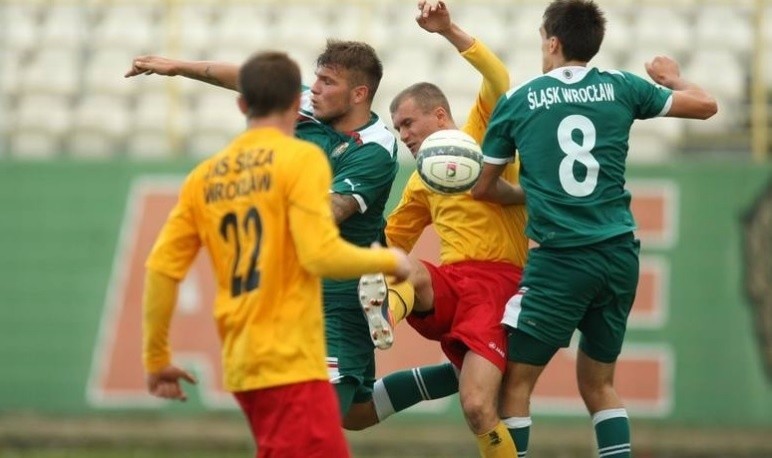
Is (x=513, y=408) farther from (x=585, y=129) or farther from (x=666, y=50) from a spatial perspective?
(x=666, y=50)

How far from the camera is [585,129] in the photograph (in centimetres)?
801

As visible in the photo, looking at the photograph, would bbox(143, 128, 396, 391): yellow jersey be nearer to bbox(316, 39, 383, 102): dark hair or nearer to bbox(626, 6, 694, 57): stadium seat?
bbox(316, 39, 383, 102): dark hair

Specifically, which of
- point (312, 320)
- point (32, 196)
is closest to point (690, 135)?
point (32, 196)

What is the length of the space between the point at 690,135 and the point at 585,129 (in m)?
8.73

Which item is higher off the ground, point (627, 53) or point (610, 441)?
point (627, 53)

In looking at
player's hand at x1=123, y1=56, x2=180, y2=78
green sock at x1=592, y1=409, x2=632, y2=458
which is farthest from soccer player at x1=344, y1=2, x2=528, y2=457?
player's hand at x1=123, y1=56, x2=180, y2=78

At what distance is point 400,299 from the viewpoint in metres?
8.46

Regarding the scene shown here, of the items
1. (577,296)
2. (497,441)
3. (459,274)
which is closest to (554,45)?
(577,296)

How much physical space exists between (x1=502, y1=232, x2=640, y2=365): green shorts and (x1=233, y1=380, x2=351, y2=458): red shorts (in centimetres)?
200

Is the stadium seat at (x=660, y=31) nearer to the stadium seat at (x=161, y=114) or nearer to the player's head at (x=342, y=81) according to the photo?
the stadium seat at (x=161, y=114)

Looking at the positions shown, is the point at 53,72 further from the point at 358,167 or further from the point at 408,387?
the point at 358,167

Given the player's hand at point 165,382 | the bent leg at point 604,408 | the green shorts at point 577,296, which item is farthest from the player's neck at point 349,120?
the player's hand at point 165,382

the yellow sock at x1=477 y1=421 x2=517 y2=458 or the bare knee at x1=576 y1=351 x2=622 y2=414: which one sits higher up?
the bare knee at x1=576 y1=351 x2=622 y2=414

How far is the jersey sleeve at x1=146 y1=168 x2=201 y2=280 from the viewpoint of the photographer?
655 cm
